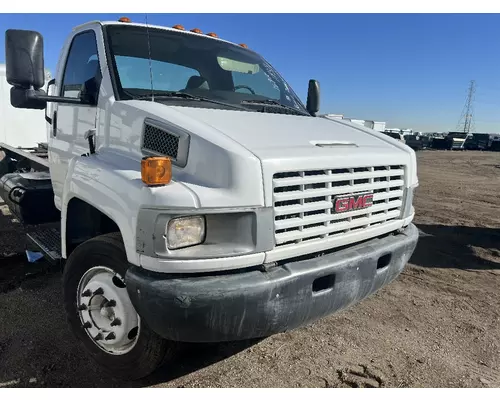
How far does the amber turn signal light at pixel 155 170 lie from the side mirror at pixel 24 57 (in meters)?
1.40

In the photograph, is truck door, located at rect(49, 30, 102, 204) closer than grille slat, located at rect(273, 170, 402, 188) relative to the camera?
No

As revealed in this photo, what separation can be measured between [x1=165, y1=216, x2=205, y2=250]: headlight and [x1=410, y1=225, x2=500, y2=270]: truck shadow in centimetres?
403

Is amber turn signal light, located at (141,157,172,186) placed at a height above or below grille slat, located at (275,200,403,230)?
above

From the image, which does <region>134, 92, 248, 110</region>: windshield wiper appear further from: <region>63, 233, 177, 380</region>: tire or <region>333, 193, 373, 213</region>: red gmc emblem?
<region>333, 193, 373, 213</region>: red gmc emblem

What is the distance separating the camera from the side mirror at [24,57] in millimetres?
3021

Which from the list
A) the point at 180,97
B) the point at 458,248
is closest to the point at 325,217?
the point at 180,97

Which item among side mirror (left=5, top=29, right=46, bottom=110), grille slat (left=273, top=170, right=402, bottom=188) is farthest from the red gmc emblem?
side mirror (left=5, top=29, right=46, bottom=110)

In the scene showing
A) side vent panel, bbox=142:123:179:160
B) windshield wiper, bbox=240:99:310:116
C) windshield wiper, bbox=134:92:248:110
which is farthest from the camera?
windshield wiper, bbox=240:99:310:116

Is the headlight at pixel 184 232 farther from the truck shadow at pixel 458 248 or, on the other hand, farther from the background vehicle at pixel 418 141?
the background vehicle at pixel 418 141

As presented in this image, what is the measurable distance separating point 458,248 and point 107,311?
5.33 metres

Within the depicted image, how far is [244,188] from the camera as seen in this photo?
96.0 inches

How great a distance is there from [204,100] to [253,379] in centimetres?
210

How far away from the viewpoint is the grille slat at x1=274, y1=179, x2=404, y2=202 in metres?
2.56

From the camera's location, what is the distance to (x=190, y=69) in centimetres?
393
